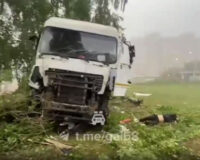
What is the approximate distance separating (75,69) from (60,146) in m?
2.31

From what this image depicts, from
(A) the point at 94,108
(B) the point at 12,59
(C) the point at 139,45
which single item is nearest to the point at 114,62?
(A) the point at 94,108

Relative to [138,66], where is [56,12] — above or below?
above

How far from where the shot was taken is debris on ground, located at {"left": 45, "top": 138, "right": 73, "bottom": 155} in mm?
9844

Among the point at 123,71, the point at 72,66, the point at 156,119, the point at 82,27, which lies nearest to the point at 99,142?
the point at 72,66

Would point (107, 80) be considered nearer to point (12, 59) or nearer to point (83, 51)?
point (83, 51)

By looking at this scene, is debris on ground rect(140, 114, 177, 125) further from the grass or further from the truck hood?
the truck hood

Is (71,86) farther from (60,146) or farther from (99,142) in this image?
(60,146)

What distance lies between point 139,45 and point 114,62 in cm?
5715

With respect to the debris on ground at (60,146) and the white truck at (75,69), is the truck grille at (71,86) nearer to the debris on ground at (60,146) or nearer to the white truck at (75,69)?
the white truck at (75,69)

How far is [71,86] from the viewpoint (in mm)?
11391

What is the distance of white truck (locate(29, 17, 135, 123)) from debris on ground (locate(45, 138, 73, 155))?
3.01 feet

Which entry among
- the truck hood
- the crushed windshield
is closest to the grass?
the truck hood

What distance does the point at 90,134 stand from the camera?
1159cm

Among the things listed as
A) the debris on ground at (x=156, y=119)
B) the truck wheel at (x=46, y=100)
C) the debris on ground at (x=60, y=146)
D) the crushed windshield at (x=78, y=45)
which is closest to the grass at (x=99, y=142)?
the debris on ground at (x=60, y=146)
